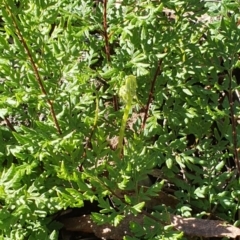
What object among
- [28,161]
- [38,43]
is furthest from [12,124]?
[38,43]

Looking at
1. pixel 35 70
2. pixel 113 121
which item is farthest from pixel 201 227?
pixel 35 70

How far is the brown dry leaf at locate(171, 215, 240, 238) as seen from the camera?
7.46 ft

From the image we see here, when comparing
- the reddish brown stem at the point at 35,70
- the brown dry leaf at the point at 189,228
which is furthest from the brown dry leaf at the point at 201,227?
the reddish brown stem at the point at 35,70

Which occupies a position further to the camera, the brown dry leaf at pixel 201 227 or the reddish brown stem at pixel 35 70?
the brown dry leaf at pixel 201 227

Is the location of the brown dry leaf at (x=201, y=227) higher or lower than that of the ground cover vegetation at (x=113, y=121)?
lower

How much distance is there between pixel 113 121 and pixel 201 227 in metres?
0.60

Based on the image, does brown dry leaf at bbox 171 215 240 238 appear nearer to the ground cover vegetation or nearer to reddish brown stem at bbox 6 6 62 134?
the ground cover vegetation

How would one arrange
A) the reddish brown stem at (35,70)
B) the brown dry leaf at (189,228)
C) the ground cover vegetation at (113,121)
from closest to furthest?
the reddish brown stem at (35,70)
the ground cover vegetation at (113,121)
the brown dry leaf at (189,228)

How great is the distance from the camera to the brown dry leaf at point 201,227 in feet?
7.46

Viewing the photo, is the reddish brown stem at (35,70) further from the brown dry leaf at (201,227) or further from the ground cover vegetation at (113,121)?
the brown dry leaf at (201,227)

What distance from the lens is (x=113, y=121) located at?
246 cm

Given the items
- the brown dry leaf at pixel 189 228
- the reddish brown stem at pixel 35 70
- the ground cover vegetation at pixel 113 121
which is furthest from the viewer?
the brown dry leaf at pixel 189 228

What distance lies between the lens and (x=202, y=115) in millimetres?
2385

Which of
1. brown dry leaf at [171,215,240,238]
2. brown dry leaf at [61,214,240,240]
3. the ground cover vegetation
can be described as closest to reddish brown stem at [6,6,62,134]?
the ground cover vegetation
